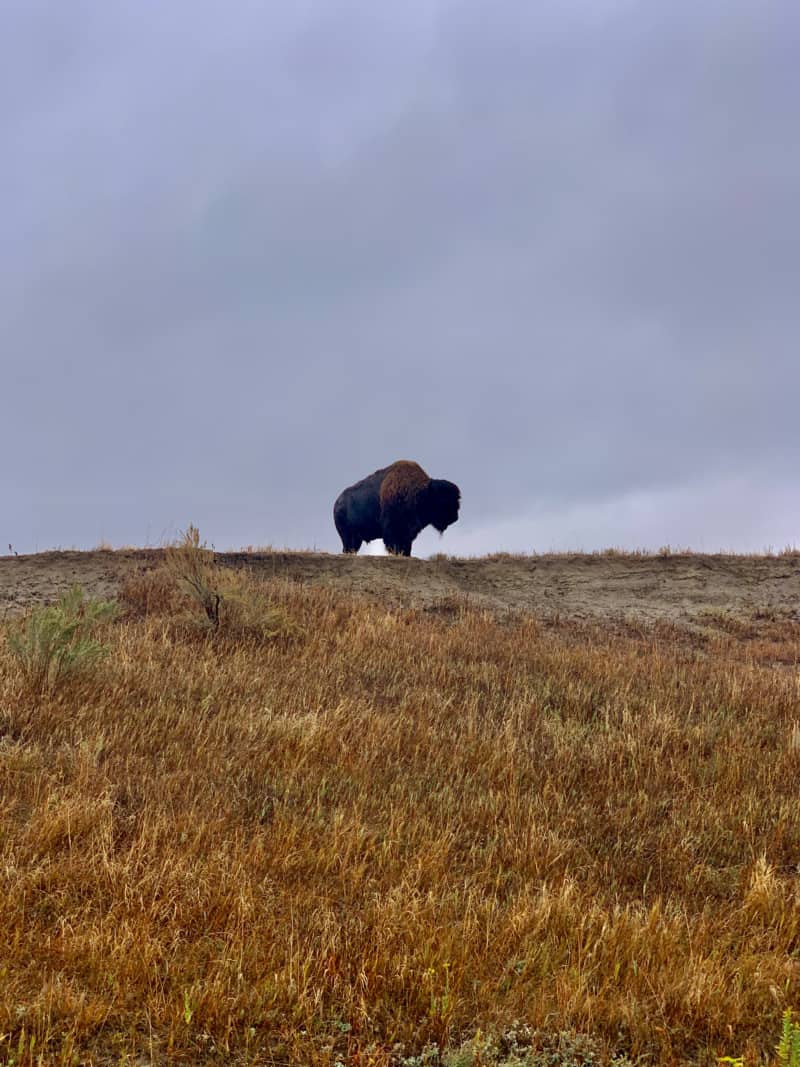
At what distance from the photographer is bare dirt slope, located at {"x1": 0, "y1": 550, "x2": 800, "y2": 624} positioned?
48.9 feet

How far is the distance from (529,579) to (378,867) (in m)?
13.9

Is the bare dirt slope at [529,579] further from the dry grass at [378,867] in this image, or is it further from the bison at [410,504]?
the dry grass at [378,867]

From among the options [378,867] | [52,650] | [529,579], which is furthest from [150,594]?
[378,867]

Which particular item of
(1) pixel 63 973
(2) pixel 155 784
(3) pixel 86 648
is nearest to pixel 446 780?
(2) pixel 155 784

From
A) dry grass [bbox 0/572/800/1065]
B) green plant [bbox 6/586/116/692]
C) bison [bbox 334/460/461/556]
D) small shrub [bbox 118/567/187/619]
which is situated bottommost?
dry grass [bbox 0/572/800/1065]

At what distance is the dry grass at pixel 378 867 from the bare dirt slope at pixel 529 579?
21.8ft

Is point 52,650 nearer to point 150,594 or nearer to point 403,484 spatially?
point 150,594

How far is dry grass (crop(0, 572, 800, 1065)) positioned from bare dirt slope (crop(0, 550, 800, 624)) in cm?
664

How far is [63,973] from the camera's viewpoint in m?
2.92

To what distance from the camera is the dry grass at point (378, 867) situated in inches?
114

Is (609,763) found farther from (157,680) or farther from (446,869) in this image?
(157,680)

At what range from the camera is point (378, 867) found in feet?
13.5

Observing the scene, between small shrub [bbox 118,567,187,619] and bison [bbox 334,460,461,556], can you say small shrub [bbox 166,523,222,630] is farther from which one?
bison [bbox 334,460,461,556]

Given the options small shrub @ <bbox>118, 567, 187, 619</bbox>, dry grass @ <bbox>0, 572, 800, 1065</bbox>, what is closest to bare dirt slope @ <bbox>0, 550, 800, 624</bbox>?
small shrub @ <bbox>118, 567, 187, 619</bbox>
